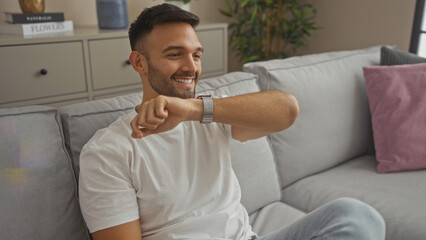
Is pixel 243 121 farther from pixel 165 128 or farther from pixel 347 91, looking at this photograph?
pixel 347 91

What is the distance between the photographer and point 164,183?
108cm

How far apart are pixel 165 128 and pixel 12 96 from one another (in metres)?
1.41

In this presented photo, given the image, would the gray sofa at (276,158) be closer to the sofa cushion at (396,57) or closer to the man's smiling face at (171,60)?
the sofa cushion at (396,57)

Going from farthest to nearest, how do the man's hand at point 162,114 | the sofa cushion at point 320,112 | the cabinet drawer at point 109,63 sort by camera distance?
the cabinet drawer at point 109,63, the sofa cushion at point 320,112, the man's hand at point 162,114

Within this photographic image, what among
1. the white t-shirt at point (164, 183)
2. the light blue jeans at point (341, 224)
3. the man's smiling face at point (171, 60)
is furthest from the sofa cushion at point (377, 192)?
the man's smiling face at point (171, 60)

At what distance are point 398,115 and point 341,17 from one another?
1.71 metres

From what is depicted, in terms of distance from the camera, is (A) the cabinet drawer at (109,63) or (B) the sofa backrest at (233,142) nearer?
(B) the sofa backrest at (233,142)

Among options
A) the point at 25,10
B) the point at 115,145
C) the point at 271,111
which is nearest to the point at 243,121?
the point at 271,111

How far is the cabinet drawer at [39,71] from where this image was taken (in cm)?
202

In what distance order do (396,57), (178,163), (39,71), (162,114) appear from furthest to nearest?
(39,71) → (396,57) → (178,163) → (162,114)

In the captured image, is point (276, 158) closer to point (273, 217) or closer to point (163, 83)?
point (273, 217)

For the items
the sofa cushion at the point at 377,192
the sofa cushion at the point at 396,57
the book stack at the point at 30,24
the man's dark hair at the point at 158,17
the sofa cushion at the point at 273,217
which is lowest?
the sofa cushion at the point at 273,217

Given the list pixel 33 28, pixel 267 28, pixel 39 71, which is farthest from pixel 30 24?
pixel 267 28

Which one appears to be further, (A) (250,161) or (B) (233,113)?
(A) (250,161)
